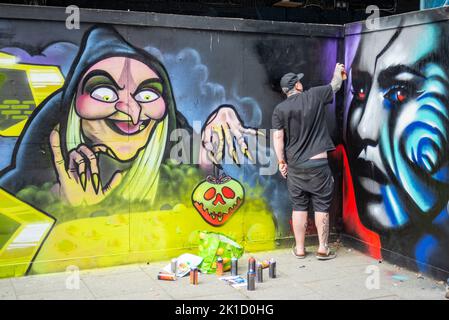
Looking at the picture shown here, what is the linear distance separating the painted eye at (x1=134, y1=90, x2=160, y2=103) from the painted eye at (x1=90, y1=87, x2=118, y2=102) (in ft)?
0.74

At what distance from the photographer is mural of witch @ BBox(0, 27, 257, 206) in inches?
205

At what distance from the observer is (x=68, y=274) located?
5285mm

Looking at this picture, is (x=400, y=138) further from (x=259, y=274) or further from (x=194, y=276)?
(x=194, y=276)

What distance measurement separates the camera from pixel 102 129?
5426mm

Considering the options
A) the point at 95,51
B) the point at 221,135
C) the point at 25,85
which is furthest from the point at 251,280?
the point at 25,85

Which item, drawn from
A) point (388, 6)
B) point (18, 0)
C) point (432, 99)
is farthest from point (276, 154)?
point (388, 6)

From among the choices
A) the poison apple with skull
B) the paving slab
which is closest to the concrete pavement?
the paving slab

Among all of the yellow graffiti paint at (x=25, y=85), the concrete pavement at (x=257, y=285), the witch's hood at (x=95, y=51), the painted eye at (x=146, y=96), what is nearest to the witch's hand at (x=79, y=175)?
the yellow graffiti paint at (x=25, y=85)

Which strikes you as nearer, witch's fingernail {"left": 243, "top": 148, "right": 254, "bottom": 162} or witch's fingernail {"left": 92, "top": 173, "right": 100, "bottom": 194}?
witch's fingernail {"left": 92, "top": 173, "right": 100, "bottom": 194}

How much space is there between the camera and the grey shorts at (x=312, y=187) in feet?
19.1

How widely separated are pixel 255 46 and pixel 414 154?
204 centimetres

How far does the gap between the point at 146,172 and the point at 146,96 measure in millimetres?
779

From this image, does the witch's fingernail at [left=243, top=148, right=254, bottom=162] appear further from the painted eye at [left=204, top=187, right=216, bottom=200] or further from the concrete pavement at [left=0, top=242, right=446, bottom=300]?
the concrete pavement at [left=0, top=242, right=446, bottom=300]

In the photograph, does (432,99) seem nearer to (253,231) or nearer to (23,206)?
(253,231)
